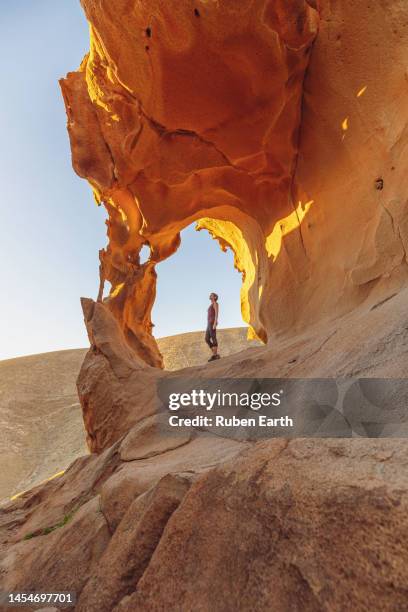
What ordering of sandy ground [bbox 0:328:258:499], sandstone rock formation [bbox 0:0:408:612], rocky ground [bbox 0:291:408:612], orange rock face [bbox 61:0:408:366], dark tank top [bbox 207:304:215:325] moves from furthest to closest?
sandy ground [bbox 0:328:258:499]
dark tank top [bbox 207:304:215:325]
orange rock face [bbox 61:0:408:366]
sandstone rock formation [bbox 0:0:408:612]
rocky ground [bbox 0:291:408:612]

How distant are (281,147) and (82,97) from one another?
12.7ft

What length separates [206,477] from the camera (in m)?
1.82

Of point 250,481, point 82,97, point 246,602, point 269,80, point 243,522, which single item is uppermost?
point 82,97

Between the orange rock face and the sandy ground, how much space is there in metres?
11.0

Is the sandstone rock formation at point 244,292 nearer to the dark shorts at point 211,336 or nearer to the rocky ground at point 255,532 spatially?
the rocky ground at point 255,532

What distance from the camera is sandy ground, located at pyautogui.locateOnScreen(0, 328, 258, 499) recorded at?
1541cm

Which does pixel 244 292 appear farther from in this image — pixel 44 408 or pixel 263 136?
pixel 44 408

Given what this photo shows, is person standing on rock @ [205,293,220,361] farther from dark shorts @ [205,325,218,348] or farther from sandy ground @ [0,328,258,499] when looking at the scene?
sandy ground @ [0,328,258,499]

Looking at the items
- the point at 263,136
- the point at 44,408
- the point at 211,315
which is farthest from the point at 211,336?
the point at 44,408

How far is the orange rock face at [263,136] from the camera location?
433 cm

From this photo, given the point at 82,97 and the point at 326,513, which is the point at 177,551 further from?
the point at 82,97

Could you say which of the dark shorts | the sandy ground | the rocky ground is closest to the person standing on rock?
the dark shorts

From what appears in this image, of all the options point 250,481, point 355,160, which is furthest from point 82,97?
point 250,481

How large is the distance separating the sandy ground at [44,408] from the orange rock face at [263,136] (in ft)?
36.2
